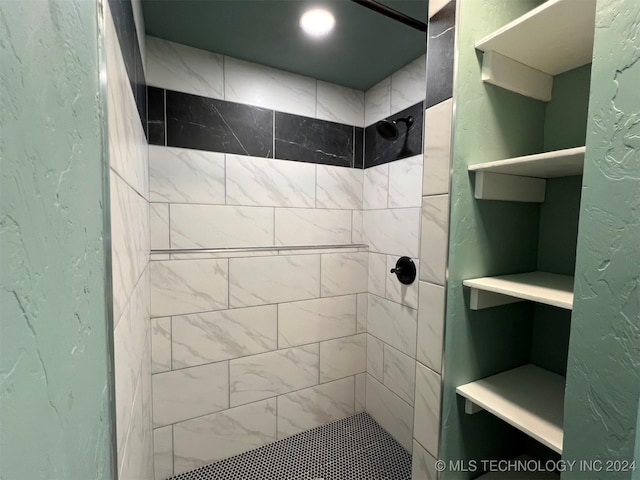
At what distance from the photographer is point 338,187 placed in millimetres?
1843

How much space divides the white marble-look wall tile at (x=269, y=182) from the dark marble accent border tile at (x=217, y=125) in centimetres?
7

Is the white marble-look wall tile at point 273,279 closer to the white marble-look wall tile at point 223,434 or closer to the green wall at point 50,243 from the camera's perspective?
the white marble-look wall tile at point 223,434

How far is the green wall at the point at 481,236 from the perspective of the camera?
883mm

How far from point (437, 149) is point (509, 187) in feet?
0.85

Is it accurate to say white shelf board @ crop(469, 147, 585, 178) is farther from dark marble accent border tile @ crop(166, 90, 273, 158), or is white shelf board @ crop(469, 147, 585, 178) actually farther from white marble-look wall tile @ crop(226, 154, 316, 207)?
dark marble accent border tile @ crop(166, 90, 273, 158)

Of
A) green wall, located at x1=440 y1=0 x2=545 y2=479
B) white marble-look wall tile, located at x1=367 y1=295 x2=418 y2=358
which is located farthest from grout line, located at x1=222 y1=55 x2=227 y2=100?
white marble-look wall tile, located at x1=367 y1=295 x2=418 y2=358

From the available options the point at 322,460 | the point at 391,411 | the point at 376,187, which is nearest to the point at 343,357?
the point at 391,411

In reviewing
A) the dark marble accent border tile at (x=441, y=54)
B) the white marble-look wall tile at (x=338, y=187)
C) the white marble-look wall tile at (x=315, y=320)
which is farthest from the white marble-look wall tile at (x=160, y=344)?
the dark marble accent border tile at (x=441, y=54)

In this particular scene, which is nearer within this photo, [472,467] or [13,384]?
[13,384]

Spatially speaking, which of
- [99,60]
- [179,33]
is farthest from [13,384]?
[179,33]

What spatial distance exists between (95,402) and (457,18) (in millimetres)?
1240

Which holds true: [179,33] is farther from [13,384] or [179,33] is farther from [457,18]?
[13,384]

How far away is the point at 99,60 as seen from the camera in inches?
16.7

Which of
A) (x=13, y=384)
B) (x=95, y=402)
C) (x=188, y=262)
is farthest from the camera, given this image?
(x=188, y=262)
